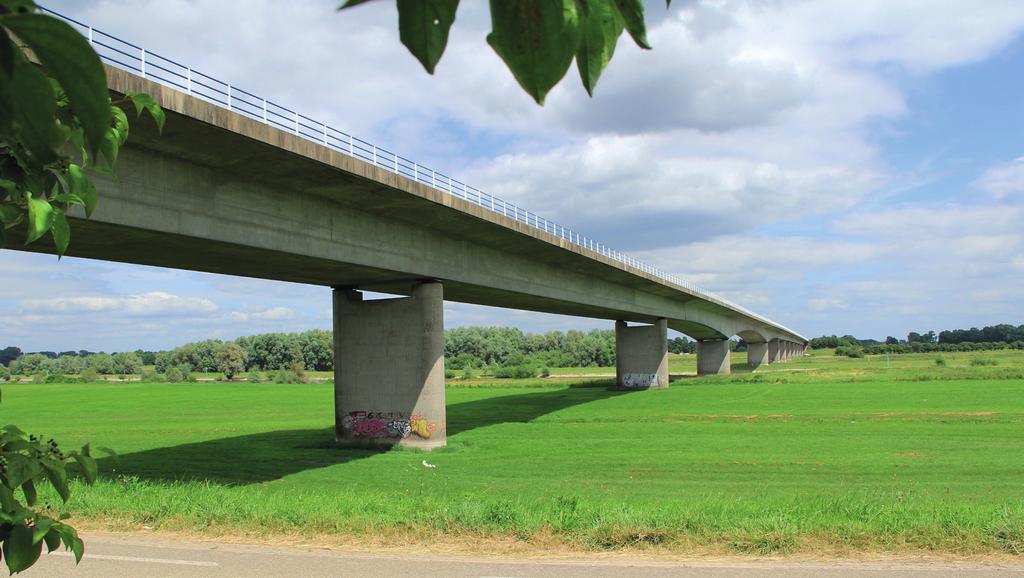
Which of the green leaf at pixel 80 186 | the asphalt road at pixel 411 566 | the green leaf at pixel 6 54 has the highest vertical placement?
the green leaf at pixel 80 186

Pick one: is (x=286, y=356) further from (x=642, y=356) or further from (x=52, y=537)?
(x=52, y=537)

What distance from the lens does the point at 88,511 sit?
14.2 meters

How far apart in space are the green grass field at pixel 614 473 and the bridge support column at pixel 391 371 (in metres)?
1.43

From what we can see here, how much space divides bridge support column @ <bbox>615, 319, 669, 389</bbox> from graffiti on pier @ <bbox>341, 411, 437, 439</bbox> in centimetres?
3854

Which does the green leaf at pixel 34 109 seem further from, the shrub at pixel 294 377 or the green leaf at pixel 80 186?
the shrub at pixel 294 377

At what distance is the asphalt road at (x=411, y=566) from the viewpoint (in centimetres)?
998

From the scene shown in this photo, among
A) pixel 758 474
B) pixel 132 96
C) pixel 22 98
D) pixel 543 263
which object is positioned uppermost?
pixel 543 263

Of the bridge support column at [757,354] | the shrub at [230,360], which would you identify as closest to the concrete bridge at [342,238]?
the bridge support column at [757,354]

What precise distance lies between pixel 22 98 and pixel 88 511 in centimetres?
1568

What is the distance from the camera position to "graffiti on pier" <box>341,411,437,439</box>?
94.1ft

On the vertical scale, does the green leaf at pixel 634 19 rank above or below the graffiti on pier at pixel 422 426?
above

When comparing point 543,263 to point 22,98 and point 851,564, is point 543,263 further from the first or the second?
point 22,98

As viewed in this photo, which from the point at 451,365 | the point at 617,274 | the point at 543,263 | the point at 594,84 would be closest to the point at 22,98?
the point at 594,84

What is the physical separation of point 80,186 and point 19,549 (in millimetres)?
1417
